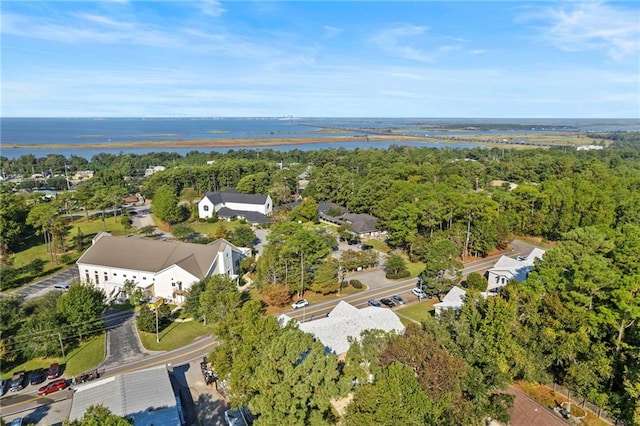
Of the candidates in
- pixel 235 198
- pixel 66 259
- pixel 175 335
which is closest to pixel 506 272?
pixel 175 335

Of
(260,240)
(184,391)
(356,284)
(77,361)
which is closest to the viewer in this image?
(184,391)

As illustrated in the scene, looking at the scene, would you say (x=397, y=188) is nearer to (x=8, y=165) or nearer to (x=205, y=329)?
(x=205, y=329)

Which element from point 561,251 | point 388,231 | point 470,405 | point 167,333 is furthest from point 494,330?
point 388,231

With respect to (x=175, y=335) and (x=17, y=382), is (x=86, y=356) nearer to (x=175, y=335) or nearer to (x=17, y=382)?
(x=17, y=382)

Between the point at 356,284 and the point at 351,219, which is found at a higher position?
the point at 351,219

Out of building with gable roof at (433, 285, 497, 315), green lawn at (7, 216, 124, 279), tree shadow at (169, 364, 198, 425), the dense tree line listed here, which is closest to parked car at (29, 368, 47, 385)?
the dense tree line

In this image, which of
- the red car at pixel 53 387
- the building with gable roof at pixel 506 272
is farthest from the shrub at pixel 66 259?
the building with gable roof at pixel 506 272
